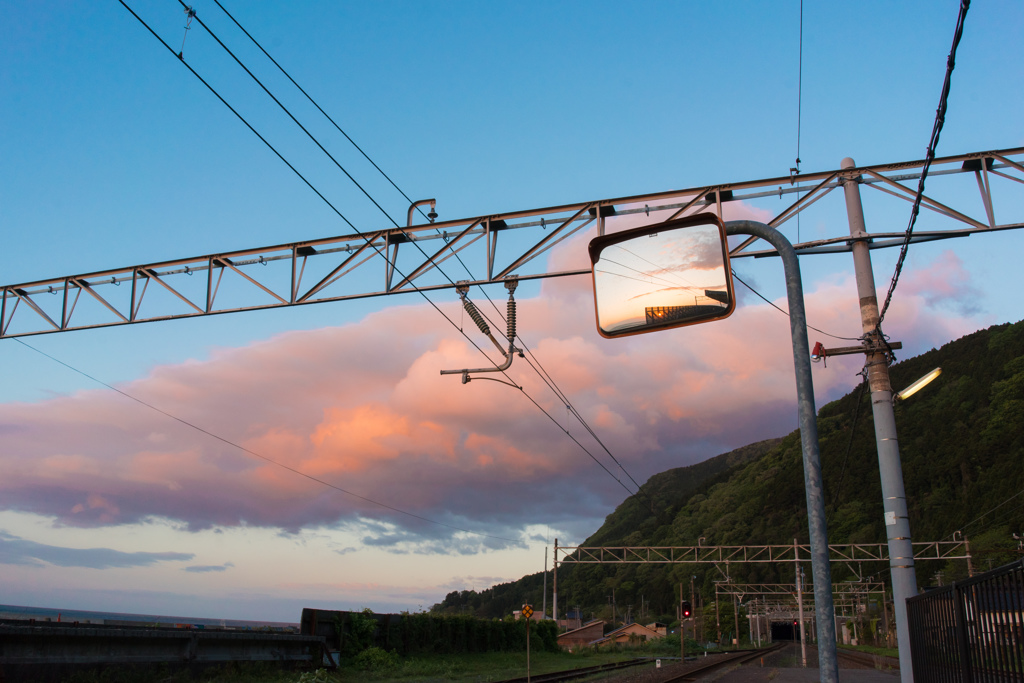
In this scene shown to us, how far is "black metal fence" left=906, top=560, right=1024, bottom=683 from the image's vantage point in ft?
22.0

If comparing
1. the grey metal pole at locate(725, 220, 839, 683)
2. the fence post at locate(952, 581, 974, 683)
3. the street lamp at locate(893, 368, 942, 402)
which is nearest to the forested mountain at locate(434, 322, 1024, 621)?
the street lamp at locate(893, 368, 942, 402)

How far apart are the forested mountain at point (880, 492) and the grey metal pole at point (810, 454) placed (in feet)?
258

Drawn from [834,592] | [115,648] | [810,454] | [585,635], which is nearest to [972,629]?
[810,454]

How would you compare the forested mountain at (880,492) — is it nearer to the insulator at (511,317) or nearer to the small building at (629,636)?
the small building at (629,636)

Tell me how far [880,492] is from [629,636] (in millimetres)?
89381

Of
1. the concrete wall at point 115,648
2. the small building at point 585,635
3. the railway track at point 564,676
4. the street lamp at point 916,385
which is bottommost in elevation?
the small building at point 585,635

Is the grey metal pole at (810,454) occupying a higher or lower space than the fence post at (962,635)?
higher

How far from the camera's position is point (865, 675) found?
3156 centimetres

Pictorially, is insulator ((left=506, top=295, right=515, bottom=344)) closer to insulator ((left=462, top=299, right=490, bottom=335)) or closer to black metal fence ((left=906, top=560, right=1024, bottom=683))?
insulator ((left=462, top=299, right=490, bottom=335))

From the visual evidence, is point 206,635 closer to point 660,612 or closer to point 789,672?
point 789,672

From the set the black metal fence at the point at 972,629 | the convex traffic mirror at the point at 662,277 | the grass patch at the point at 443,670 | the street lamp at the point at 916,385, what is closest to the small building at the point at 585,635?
the grass patch at the point at 443,670

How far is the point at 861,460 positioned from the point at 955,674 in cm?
15162

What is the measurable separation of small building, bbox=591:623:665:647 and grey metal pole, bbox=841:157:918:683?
67773 mm

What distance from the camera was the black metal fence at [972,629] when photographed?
6719mm
